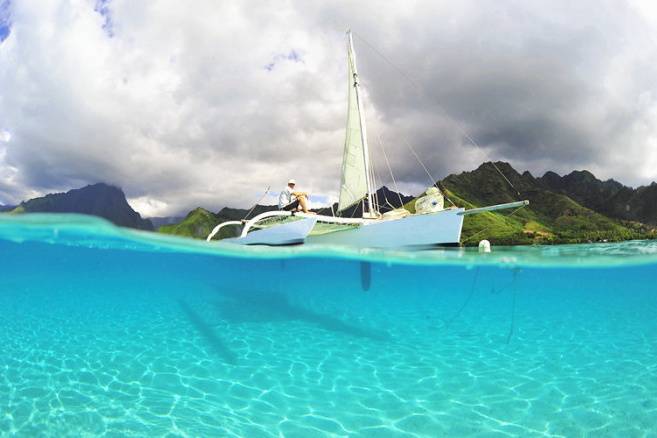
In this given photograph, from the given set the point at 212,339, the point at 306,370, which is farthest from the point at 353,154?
the point at 306,370

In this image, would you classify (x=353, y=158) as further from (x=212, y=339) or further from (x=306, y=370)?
(x=306, y=370)

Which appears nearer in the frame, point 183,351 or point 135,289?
point 183,351

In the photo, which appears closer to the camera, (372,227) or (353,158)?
(372,227)

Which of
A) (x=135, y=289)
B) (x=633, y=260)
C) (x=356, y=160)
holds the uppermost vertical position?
(x=356, y=160)

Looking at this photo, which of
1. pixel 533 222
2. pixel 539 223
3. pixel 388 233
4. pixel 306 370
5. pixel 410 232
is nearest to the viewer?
pixel 306 370

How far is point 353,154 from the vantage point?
21391 millimetres

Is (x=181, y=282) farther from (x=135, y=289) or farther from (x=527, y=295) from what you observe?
(x=527, y=295)

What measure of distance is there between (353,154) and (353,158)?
24 centimetres

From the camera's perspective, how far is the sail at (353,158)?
20.8 meters

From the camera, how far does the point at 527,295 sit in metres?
34.0

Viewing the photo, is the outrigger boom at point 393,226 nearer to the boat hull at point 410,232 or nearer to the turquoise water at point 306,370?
the boat hull at point 410,232

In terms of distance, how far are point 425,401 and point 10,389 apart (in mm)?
8170

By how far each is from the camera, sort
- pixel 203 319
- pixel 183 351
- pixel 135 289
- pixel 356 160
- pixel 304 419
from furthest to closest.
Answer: pixel 135 289 < pixel 356 160 < pixel 203 319 < pixel 183 351 < pixel 304 419

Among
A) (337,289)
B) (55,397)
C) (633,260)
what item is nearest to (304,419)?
(55,397)
